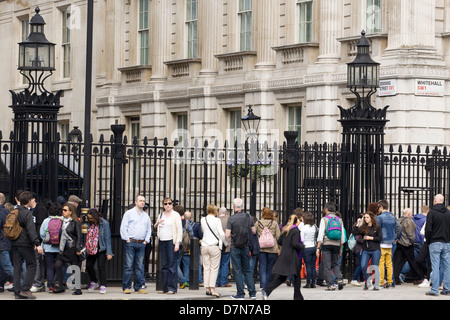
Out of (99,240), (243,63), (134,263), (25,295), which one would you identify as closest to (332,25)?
(243,63)

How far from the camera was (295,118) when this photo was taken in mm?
35156

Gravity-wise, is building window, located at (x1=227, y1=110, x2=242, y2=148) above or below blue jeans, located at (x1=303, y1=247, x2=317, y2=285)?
above

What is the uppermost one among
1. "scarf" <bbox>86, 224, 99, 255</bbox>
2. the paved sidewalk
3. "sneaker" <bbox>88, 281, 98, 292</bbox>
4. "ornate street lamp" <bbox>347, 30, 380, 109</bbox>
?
"ornate street lamp" <bbox>347, 30, 380, 109</bbox>

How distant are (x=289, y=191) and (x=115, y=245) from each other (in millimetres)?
3850

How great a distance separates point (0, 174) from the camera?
2514 centimetres

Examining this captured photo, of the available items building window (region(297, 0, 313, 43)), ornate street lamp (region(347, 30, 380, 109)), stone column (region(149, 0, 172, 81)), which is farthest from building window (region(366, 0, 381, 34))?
stone column (region(149, 0, 172, 81))

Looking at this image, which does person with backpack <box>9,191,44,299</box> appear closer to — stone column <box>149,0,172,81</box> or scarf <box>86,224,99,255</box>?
scarf <box>86,224,99,255</box>

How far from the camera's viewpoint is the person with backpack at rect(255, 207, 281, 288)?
74.6ft

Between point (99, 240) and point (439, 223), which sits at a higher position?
point (439, 223)

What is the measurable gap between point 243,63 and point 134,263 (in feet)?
53.9

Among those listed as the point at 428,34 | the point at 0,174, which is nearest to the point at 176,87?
the point at 428,34

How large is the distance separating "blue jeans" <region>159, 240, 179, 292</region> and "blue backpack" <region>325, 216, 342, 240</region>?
3.01m

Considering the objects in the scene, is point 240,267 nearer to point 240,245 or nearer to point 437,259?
point 240,245
